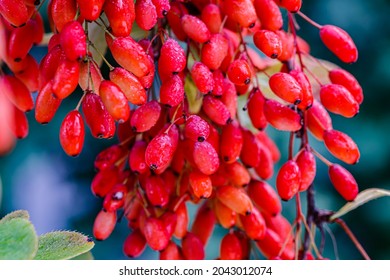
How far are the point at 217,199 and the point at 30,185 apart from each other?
0.33 m

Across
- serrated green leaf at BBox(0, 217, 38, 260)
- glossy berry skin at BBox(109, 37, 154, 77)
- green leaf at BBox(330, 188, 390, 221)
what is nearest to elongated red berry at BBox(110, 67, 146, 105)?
glossy berry skin at BBox(109, 37, 154, 77)

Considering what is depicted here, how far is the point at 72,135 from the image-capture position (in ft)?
1.33

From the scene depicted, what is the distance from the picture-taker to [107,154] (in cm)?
52

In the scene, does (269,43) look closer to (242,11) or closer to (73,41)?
(242,11)

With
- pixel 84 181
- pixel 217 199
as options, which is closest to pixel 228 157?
pixel 217 199

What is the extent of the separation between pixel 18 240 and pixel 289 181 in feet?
0.71

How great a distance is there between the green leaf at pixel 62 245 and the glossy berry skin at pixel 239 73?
16 centimetres

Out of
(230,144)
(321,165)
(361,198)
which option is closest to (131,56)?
(230,144)

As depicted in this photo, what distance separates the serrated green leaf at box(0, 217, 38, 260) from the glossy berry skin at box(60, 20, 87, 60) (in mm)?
109

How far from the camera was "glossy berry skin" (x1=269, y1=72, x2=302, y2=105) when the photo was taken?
447mm

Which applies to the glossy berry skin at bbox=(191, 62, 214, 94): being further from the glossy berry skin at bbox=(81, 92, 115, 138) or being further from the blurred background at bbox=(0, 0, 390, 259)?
the blurred background at bbox=(0, 0, 390, 259)

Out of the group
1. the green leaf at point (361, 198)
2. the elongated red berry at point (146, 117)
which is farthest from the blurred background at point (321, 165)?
the elongated red berry at point (146, 117)

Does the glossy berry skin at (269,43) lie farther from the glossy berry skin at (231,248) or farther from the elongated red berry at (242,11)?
the glossy berry skin at (231,248)
